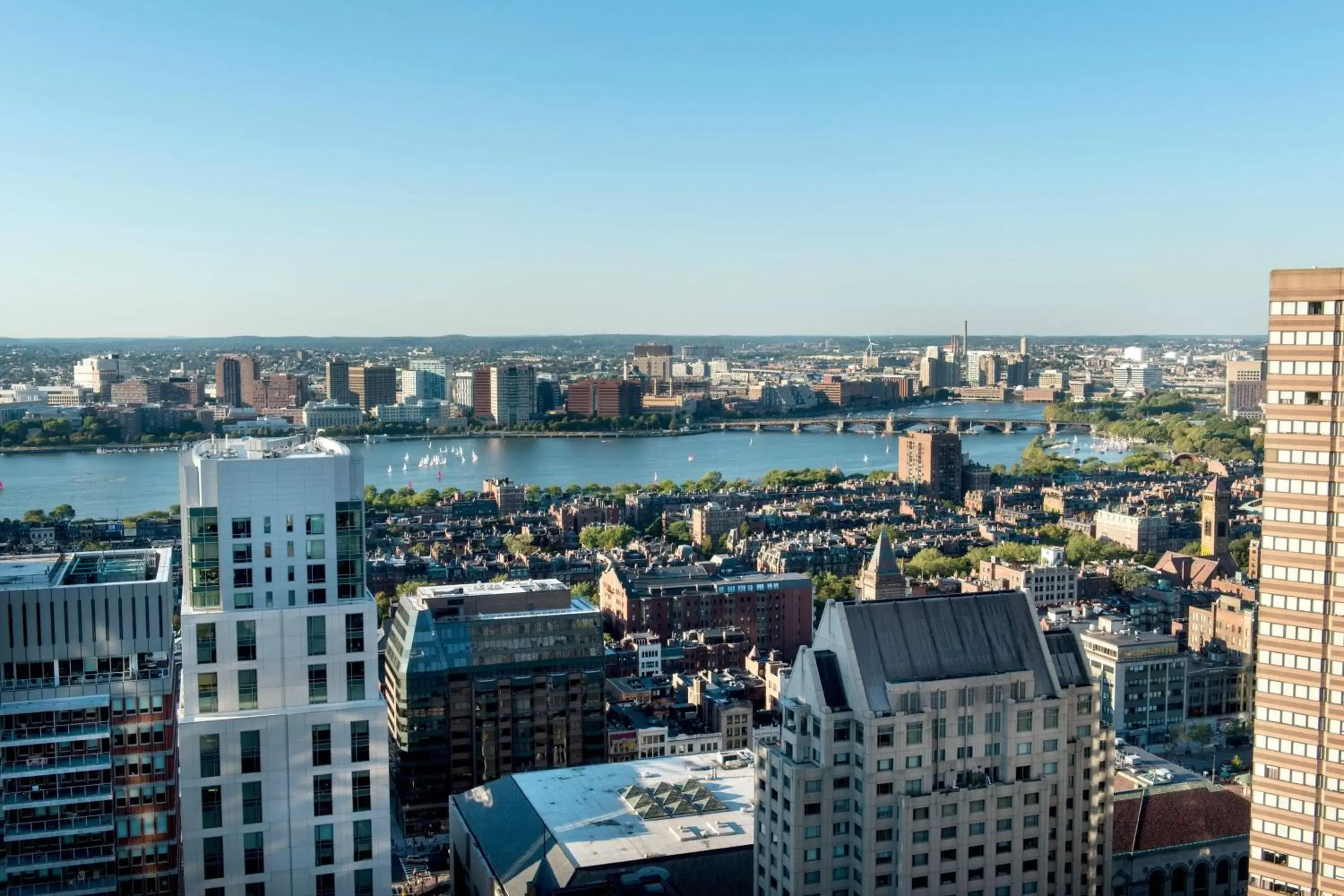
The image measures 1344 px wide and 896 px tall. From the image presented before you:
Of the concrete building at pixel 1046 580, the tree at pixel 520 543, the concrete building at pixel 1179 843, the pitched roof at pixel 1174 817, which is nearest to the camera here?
the concrete building at pixel 1179 843

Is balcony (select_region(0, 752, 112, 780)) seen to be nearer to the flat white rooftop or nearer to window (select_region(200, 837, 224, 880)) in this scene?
window (select_region(200, 837, 224, 880))

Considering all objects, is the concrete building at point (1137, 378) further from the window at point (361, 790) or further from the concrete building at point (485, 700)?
the window at point (361, 790)

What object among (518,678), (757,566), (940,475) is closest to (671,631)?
(757,566)

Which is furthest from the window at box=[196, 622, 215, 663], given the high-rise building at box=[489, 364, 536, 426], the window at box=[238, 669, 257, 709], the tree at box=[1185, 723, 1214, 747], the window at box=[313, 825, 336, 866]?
the high-rise building at box=[489, 364, 536, 426]

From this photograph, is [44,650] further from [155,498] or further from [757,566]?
[155,498]

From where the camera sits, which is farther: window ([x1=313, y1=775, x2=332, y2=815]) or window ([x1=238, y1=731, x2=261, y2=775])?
window ([x1=313, y1=775, x2=332, y2=815])

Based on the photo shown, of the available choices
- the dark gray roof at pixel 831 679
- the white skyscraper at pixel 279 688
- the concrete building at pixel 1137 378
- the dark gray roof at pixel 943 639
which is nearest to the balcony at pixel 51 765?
the white skyscraper at pixel 279 688
